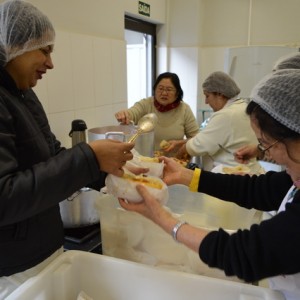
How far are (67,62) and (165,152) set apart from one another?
2.80ft

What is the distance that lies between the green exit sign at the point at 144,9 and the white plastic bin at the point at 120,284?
231 centimetres

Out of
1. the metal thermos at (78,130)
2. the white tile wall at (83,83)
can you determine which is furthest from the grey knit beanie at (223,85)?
the metal thermos at (78,130)

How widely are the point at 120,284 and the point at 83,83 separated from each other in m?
1.38

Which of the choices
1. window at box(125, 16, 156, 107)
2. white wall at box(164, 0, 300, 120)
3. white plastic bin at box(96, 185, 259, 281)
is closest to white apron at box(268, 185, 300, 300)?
white plastic bin at box(96, 185, 259, 281)

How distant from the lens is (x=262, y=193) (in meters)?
1.04

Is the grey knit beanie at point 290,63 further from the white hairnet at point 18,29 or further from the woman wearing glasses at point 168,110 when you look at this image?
the woman wearing glasses at point 168,110

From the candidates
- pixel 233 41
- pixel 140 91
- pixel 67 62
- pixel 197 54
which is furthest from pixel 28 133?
pixel 233 41

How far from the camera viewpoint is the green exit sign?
2661mm

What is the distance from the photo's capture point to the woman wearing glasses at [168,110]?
2.33m

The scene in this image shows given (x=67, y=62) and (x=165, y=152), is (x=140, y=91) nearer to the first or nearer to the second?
(x=165, y=152)

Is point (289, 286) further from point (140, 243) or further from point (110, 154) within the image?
point (110, 154)

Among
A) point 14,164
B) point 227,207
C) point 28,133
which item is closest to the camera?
point 14,164

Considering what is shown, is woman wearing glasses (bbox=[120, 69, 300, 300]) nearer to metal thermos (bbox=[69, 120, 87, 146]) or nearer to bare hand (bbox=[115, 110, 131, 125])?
metal thermos (bbox=[69, 120, 87, 146])

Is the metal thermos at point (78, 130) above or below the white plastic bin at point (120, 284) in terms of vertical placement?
above
